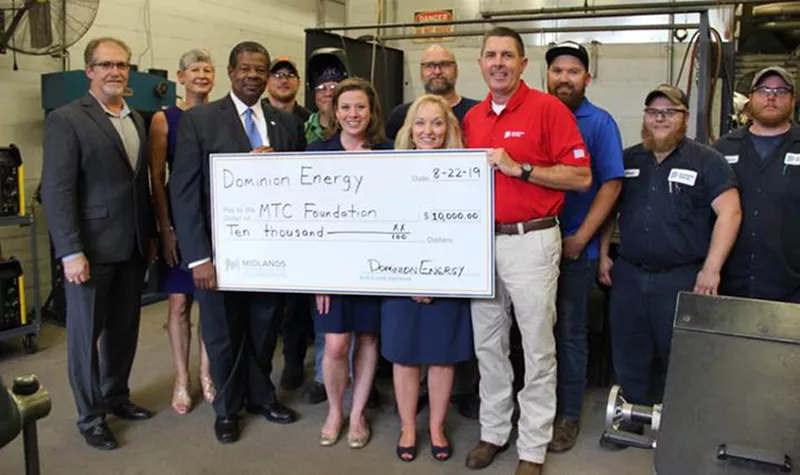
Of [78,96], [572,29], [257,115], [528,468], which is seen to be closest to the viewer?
[528,468]

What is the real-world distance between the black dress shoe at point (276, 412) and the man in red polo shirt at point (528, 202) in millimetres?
1042

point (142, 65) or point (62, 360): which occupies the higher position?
point (142, 65)

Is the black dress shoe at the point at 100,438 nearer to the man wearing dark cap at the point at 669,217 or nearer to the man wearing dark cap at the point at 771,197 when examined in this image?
the man wearing dark cap at the point at 669,217

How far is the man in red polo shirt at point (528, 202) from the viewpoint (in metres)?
2.28

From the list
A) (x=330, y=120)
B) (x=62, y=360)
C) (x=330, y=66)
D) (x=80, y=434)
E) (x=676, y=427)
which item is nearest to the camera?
(x=676, y=427)

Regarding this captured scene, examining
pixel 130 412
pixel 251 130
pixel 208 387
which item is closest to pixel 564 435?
pixel 208 387

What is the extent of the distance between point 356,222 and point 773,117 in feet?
5.48

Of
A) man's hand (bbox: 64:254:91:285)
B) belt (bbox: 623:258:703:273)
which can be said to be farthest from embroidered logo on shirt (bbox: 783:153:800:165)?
man's hand (bbox: 64:254:91:285)

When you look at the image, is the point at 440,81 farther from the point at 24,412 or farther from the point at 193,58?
the point at 24,412

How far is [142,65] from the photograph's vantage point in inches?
215

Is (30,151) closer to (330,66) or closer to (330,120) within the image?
(330,66)

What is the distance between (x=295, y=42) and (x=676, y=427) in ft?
22.7

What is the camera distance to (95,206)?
103 inches

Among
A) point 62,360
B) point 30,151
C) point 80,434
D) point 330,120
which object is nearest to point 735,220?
point 330,120
